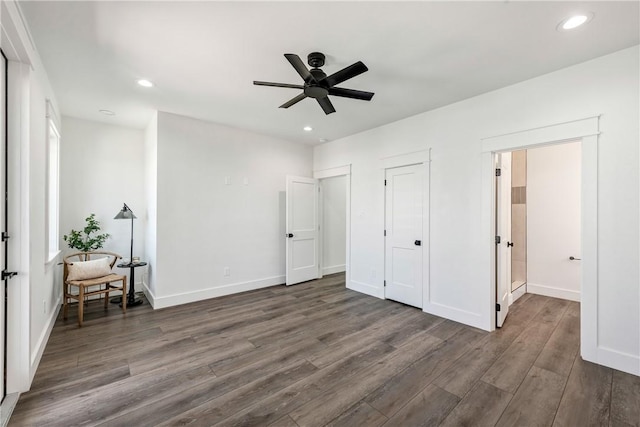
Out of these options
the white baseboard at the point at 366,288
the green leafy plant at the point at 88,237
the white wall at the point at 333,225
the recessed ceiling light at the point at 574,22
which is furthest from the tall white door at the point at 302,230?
the recessed ceiling light at the point at 574,22

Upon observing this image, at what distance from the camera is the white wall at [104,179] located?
424cm

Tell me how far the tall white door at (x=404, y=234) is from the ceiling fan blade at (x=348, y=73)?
207 centimetres

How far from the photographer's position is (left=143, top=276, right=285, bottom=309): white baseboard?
3.93m

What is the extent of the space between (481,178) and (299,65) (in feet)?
7.95

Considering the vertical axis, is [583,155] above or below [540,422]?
above

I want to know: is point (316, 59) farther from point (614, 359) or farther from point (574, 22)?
point (614, 359)

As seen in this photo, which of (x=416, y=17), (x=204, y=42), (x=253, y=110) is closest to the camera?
(x=416, y=17)

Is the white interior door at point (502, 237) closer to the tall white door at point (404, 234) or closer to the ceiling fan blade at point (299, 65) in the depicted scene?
the tall white door at point (404, 234)

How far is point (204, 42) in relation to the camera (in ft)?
7.52

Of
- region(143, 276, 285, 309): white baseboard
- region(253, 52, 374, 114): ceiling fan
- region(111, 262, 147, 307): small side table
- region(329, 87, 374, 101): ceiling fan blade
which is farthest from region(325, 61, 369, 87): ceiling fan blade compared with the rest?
region(111, 262, 147, 307): small side table

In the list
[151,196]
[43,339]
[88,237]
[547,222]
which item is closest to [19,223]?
[43,339]

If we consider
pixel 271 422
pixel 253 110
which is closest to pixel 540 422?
pixel 271 422

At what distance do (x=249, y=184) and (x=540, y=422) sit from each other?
4434mm

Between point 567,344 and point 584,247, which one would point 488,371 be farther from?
point 584,247
